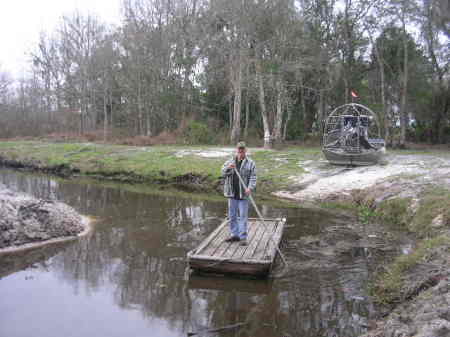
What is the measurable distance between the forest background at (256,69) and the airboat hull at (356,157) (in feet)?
27.6

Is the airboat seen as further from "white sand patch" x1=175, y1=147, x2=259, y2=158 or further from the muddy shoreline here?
"white sand patch" x1=175, y1=147, x2=259, y2=158

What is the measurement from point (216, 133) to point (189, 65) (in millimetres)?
6618

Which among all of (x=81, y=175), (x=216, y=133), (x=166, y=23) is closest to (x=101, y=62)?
(x=166, y=23)

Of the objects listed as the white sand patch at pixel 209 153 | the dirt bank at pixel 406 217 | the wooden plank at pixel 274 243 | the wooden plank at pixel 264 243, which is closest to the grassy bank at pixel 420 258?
the dirt bank at pixel 406 217

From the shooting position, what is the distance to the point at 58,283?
27.5 ft

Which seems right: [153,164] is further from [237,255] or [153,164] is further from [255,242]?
[237,255]

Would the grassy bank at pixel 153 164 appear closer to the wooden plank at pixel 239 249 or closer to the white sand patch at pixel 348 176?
the white sand patch at pixel 348 176

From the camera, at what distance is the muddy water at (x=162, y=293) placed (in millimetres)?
6539

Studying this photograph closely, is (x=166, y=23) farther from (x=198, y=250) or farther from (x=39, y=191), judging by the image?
(x=198, y=250)

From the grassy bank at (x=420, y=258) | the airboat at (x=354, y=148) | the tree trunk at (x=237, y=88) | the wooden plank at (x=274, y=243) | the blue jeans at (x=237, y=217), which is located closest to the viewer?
the grassy bank at (x=420, y=258)

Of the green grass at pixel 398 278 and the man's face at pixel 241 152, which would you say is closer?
the green grass at pixel 398 278

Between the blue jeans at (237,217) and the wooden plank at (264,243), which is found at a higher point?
the blue jeans at (237,217)

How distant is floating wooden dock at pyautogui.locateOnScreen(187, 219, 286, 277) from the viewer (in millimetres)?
7973

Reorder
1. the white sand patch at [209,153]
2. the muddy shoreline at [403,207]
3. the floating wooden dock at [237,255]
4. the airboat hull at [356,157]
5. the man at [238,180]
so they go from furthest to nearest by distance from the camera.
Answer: the white sand patch at [209,153] → the airboat hull at [356,157] → the man at [238,180] → the floating wooden dock at [237,255] → the muddy shoreline at [403,207]
